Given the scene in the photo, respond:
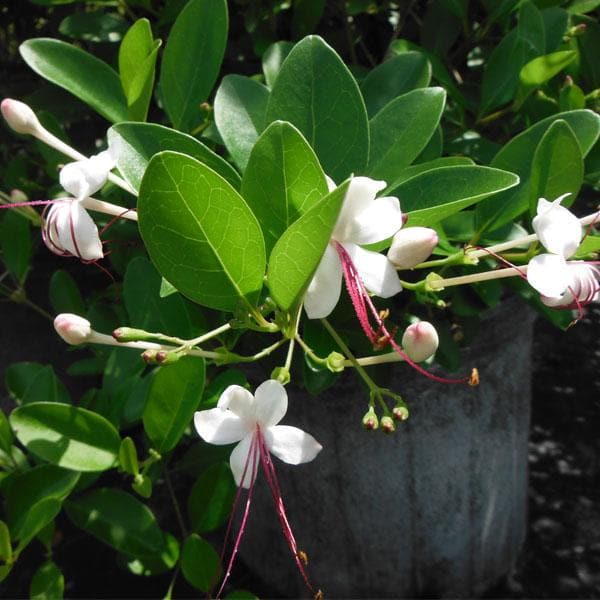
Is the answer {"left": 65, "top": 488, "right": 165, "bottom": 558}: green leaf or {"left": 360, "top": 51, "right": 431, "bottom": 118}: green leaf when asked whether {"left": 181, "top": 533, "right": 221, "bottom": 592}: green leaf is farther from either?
{"left": 360, "top": 51, "right": 431, "bottom": 118}: green leaf

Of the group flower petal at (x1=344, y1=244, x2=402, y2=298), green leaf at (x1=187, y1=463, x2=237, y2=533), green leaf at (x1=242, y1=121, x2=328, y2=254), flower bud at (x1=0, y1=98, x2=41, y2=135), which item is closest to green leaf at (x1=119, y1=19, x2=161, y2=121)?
flower bud at (x1=0, y1=98, x2=41, y2=135)

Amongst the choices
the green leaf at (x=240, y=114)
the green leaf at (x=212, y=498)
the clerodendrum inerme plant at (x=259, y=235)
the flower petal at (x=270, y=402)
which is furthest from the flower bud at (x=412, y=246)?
the green leaf at (x=212, y=498)

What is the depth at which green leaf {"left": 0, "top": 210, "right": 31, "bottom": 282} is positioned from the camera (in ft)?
3.53

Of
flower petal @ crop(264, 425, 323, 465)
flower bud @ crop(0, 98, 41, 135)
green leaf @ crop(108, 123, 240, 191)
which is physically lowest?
flower petal @ crop(264, 425, 323, 465)

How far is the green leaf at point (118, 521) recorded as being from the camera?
2.92ft

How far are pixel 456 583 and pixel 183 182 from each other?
115 centimetres

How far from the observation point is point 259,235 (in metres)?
0.57

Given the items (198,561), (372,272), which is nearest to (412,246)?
(372,272)

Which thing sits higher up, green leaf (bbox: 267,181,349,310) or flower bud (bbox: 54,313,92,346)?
A: green leaf (bbox: 267,181,349,310)

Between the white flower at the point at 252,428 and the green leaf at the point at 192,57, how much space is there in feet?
1.17

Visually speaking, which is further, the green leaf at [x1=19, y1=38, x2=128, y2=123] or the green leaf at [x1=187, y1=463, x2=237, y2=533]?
the green leaf at [x1=187, y1=463, x2=237, y2=533]

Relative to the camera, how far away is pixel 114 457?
2.69ft

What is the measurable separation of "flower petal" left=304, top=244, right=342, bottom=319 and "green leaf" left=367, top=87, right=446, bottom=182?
0.67ft

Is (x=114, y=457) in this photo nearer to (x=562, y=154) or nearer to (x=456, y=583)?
(x=562, y=154)
